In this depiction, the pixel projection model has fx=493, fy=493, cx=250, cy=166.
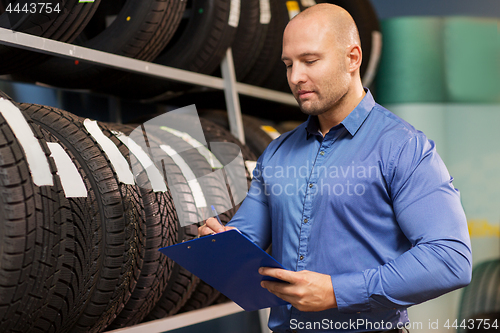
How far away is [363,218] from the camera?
1.21 metres

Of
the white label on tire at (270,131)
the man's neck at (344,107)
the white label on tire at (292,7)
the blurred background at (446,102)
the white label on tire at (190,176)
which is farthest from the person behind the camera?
the blurred background at (446,102)

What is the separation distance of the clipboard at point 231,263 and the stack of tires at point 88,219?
43cm

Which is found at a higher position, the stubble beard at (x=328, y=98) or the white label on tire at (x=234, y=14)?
the white label on tire at (x=234, y=14)

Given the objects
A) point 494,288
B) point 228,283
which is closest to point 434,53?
point 494,288

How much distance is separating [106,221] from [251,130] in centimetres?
143

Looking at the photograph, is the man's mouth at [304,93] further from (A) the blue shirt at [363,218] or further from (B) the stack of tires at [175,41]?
(B) the stack of tires at [175,41]

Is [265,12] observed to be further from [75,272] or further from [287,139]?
[75,272]

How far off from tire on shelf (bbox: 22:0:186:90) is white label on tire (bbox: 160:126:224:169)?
35 centimetres

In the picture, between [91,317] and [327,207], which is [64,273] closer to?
[91,317]

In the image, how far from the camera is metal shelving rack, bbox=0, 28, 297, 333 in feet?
5.71

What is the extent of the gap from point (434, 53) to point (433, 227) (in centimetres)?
274

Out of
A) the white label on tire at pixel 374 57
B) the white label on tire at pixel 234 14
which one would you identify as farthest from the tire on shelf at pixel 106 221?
the white label on tire at pixel 374 57

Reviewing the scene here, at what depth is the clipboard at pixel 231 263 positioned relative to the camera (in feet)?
3.58

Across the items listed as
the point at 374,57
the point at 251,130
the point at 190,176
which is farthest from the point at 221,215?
the point at 374,57
